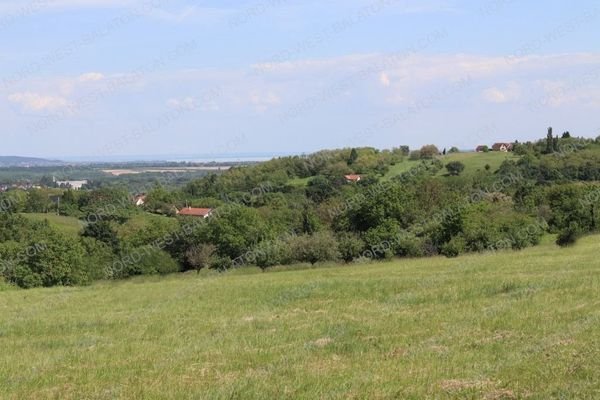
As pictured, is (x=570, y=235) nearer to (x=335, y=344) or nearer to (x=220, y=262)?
(x=220, y=262)

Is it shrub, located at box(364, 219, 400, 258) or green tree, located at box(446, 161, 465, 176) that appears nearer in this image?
shrub, located at box(364, 219, 400, 258)

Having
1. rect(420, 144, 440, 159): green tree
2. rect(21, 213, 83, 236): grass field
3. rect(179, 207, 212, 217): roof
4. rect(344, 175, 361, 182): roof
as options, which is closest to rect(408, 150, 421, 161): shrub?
rect(420, 144, 440, 159): green tree

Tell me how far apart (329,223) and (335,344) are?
77.9 m

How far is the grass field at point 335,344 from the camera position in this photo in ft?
29.5

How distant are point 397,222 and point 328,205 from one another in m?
26.5

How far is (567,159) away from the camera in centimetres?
12975

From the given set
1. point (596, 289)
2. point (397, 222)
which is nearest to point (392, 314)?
point (596, 289)

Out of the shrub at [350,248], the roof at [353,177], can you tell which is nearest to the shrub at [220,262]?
the shrub at [350,248]

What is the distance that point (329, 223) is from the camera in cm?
9012

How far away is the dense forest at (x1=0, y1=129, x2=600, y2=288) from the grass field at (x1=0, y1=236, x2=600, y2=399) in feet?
121

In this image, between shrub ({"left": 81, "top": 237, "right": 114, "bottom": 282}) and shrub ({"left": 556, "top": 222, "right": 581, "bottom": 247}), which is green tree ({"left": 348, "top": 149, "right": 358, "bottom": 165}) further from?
shrub ({"left": 556, "top": 222, "right": 581, "bottom": 247})

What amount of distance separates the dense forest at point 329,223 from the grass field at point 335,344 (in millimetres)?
36767

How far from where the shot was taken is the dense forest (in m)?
62.5

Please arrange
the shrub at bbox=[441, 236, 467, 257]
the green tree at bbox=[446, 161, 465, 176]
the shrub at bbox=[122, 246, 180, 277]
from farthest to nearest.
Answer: the green tree at bbox=[446, 161, 465, 176]
the shrub at bbox=[122, 246, 180, 277]
the shrub at bbox=[441, 236, 467, 257]
